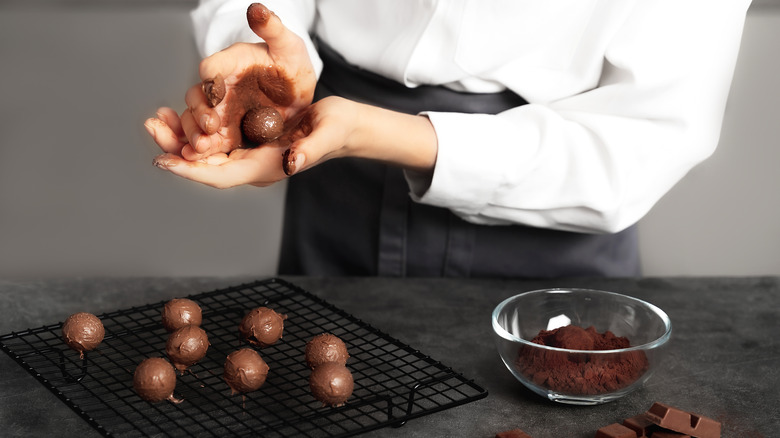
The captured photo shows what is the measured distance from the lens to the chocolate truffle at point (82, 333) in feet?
3.77

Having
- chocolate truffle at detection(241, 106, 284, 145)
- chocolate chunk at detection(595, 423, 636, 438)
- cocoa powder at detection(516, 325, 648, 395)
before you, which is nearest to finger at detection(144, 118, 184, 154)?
chocolate truffle at detection(241, 106, 284, 145)

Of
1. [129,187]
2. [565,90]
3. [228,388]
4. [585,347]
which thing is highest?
[565,90]

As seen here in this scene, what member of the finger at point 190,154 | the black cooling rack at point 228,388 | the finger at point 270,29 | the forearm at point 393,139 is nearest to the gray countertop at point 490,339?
the black cooling rack at point 228,388

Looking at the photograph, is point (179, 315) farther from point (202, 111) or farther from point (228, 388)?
point (202, 111)

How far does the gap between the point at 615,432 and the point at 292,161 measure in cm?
49

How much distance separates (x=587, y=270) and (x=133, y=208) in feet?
8.33

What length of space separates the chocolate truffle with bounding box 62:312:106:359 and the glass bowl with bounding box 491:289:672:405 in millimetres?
527

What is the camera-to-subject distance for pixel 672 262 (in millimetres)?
3572

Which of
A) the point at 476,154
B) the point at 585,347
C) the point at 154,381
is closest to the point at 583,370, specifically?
the point at 585,347

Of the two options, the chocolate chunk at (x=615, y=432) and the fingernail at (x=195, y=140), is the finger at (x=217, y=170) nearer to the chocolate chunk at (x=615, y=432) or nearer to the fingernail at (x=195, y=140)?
the fingernail at (x=195, y=140)

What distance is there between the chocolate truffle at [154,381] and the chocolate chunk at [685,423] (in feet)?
1.87

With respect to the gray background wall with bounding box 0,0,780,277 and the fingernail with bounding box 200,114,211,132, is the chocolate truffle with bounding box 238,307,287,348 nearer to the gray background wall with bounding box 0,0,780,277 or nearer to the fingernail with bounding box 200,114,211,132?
the fingernail with bounding box 200,114,211,132

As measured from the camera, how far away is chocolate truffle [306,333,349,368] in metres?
1.13

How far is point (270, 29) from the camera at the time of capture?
3.68 ft
